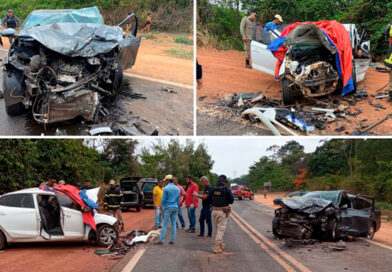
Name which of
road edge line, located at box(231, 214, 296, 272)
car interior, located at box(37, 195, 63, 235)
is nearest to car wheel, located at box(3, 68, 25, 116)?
car interior, located at box(37, 195, 63, 235)

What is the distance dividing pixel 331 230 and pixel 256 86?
19.6ft

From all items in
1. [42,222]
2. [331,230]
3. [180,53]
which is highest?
[180,53]

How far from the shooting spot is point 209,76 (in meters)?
14.5

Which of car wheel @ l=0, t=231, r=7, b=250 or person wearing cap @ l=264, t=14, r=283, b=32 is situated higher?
person wearing cap @ l=264, t=14, r=283, b=32

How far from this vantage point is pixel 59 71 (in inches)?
378

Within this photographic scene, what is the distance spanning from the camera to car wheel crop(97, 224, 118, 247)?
779 cm

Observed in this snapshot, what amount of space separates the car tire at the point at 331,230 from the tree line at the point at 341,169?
11.0 meters

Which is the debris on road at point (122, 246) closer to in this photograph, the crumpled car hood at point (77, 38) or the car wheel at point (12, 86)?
the car wheel at point (12, 86)

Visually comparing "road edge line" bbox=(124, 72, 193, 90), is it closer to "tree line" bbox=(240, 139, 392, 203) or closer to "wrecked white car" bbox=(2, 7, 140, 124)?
"wrecked white car" bbox=(2, 7, 140, 124)

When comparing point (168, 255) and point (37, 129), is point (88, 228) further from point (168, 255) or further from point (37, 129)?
point (37, 129)

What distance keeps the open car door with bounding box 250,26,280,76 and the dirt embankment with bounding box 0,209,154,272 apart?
7259mm

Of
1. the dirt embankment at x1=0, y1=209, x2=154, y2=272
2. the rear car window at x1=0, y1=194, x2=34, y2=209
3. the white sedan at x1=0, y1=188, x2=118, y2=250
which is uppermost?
the rear car window at x1=0, y1=194, x2=34, y2=209

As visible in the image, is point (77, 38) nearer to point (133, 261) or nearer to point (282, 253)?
point (133, 261)

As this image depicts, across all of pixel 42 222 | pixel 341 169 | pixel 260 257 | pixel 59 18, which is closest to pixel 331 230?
pixel 260 257
